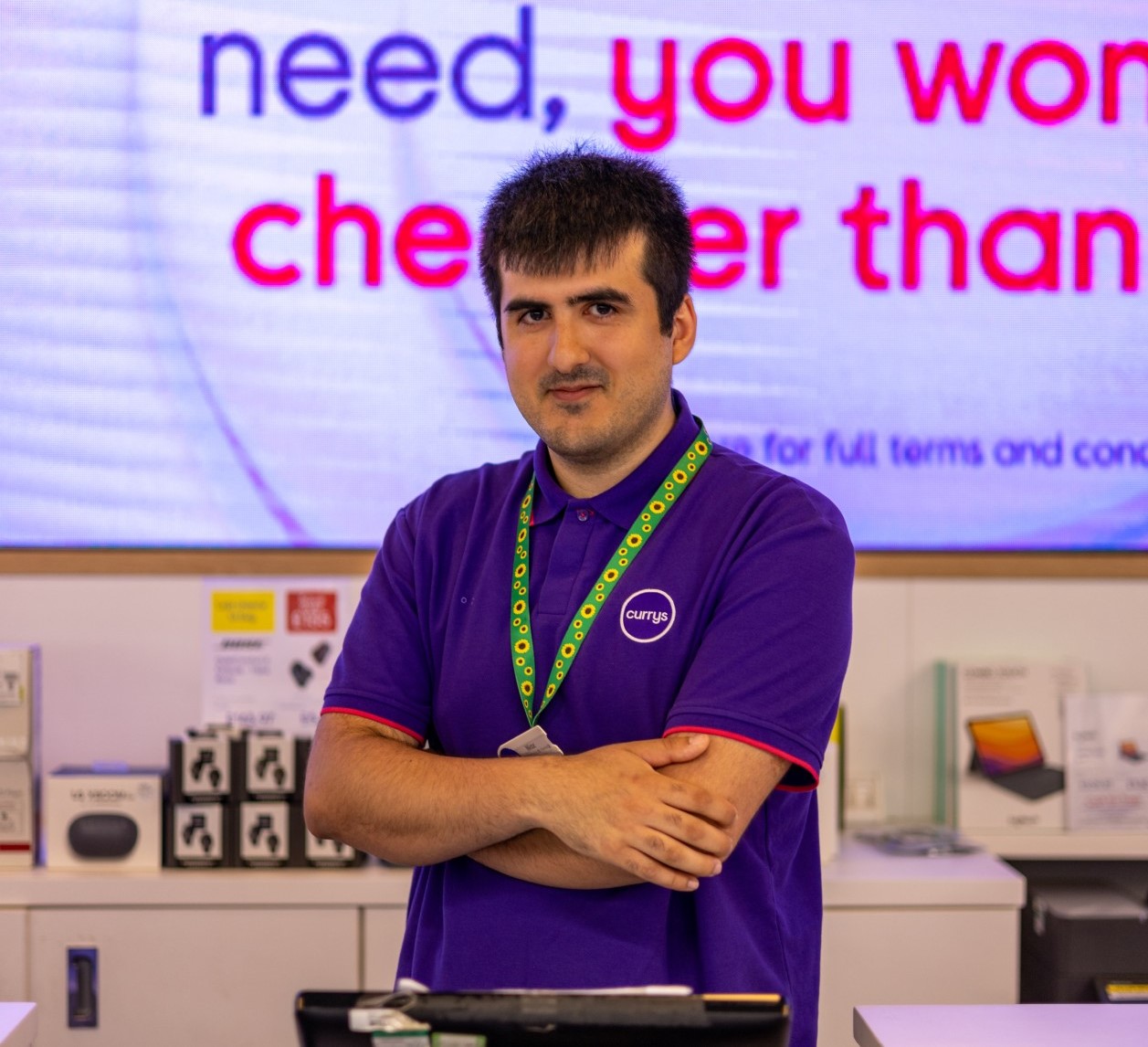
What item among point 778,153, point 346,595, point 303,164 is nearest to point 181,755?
point 346,595

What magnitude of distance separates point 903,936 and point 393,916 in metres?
1.01

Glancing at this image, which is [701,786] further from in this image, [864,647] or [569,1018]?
[864,647]

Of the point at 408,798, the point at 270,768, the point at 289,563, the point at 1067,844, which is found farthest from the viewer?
the point at 289,563

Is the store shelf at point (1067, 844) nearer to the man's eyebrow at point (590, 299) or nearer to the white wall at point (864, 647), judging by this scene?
the white wall at point (864, 647)

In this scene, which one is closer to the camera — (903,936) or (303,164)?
(903,936)

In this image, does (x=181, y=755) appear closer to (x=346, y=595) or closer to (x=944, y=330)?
(x=346, y=595)

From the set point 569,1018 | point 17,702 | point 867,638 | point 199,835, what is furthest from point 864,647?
point 569,1018

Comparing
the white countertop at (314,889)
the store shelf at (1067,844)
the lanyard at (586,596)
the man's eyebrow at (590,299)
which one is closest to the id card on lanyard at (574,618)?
the lanyard at (586,596)

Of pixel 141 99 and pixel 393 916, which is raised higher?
pixel 141 99

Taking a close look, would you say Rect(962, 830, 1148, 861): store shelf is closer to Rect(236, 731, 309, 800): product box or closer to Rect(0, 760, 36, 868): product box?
Rect(236, 731, 309, 800): product box

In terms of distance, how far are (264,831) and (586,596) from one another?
141cm

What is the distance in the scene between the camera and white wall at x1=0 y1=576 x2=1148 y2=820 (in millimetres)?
3137

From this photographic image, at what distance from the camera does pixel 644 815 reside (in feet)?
4.84

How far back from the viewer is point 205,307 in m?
3.13
